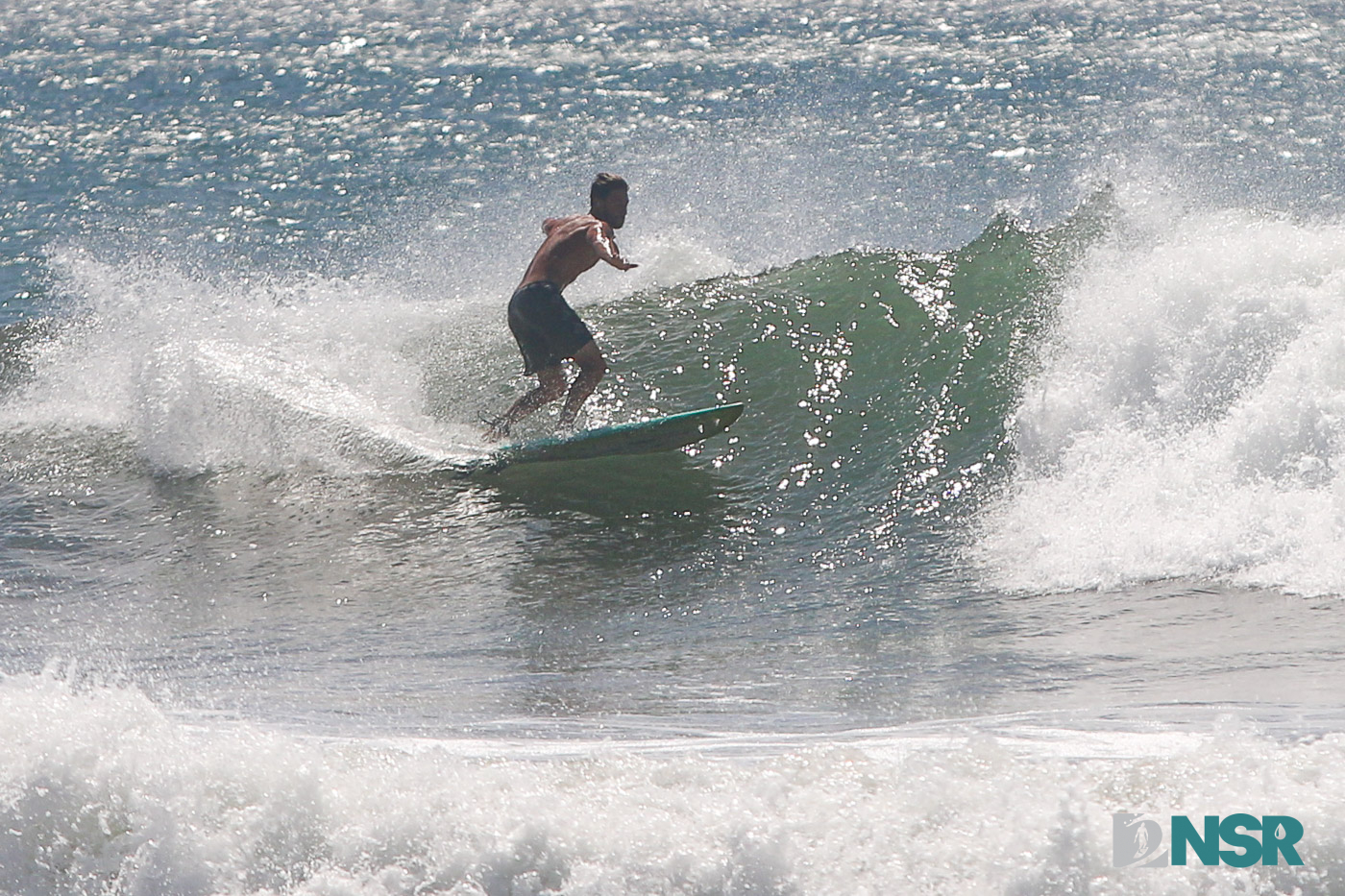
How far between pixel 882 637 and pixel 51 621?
3.57 metres

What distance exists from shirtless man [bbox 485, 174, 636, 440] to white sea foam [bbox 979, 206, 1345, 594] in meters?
2.31

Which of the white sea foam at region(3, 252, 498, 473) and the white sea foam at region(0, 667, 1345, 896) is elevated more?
the white sea foam at region(3, 252, 498, 473)

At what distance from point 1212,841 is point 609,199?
4.47 metres

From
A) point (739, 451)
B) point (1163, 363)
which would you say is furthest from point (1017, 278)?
point (739, 451)

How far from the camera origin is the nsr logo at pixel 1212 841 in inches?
139

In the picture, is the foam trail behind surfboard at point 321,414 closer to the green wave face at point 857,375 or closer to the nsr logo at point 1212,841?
the green wave face at point 857,375

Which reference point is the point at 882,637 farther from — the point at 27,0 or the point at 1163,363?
the point at 27,0

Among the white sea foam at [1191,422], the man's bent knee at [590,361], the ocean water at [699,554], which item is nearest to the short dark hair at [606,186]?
the man's bent knee at [590,361]

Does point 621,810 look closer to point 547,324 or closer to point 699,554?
point 699,554

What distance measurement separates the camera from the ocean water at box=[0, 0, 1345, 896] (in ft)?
12.9

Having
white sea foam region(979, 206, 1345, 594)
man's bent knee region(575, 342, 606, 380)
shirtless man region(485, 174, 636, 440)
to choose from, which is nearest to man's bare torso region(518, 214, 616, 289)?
shirtless man region(485, 174, 636, 440)

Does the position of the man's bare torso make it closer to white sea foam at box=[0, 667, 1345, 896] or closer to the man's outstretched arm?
the man's outstretched arm

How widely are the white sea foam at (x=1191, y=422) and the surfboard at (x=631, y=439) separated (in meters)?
1.57

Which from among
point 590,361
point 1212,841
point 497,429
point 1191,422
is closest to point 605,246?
point 590,361
